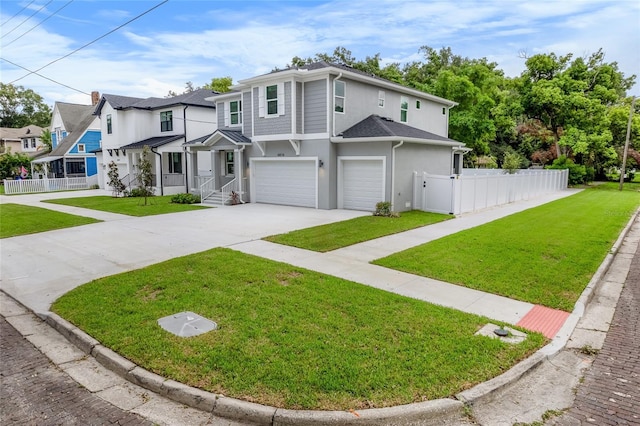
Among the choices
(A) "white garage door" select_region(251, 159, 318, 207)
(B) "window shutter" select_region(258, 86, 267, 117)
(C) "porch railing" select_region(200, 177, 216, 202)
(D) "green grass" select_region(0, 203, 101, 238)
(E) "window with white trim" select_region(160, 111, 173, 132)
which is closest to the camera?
(D) "green grass" select_region(0, 203, 101, 238)

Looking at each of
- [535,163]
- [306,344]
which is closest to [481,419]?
[306,344]

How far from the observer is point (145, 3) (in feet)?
38.6

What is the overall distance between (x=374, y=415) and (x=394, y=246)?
7087 millimetres

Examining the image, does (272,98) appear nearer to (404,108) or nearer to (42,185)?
(404,108)

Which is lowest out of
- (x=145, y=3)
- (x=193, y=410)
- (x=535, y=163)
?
(x=193, y=410)

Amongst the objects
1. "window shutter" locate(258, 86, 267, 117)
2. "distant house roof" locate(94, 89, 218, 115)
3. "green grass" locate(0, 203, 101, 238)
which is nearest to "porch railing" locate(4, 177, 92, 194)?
"distant house roof" locate(94, 89, 218, 115)

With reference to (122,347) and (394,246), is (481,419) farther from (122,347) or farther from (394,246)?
(394,246)

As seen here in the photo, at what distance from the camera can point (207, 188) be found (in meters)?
22.7

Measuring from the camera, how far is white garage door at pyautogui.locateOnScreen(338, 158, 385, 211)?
53.5 feet

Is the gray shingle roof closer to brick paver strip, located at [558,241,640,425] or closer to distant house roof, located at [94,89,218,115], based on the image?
brick paver strip, located at [558,241,640,425]

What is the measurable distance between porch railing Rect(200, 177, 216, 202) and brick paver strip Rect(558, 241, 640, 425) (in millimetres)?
18482

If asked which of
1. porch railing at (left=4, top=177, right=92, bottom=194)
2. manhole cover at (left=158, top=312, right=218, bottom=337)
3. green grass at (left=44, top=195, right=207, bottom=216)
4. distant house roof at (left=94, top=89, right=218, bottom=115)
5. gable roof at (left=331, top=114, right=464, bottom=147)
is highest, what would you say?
distant house roof at (left=94, top=89, right=218, bottom=115)

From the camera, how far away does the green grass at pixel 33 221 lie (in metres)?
13.1

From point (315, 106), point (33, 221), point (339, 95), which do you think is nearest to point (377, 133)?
point (339, 95)
